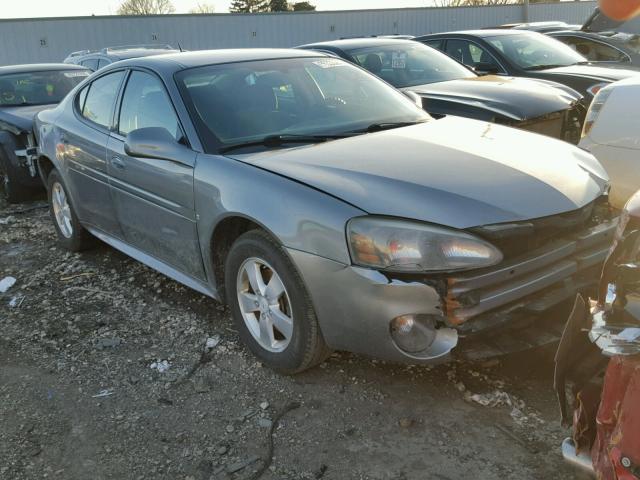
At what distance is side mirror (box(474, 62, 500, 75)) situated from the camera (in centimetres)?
812

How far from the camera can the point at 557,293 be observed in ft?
9.20

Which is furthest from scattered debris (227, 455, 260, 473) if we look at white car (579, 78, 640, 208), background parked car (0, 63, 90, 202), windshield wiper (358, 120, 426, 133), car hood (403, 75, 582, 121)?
background parked car (0, 63, 90, 202)

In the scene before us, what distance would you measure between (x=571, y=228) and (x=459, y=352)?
85 centimetres

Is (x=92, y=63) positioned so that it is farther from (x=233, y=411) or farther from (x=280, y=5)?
(x=280, y=5)

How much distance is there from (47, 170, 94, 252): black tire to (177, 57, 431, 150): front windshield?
6.31 feet

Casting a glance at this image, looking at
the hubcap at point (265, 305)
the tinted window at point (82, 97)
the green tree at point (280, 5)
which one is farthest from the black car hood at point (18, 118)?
the green tree at point (280, 5)

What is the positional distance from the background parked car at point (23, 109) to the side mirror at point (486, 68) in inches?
215

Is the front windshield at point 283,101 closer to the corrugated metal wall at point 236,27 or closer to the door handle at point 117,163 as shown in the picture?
the door handle at point 117,163

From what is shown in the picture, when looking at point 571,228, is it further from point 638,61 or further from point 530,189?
point 638,61

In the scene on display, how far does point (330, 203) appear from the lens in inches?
107

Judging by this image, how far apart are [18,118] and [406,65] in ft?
15.1

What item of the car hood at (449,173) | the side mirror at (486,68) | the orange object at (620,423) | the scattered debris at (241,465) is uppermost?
the car hood at (449,173)

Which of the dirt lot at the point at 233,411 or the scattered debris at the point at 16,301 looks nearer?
the dirt lot at the point at 233,411

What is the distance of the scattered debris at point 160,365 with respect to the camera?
3.38m
